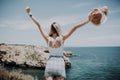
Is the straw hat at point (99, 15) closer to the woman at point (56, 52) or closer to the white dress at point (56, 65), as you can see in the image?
the woman at point (56, 52)

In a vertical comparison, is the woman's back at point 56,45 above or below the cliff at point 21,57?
above

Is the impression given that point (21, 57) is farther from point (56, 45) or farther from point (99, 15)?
point (99, 15)

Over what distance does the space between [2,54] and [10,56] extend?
0.66 meters

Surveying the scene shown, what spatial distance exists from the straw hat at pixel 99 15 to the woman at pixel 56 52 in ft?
0.14

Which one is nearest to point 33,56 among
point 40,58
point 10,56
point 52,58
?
point 40,58

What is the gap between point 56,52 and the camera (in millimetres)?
2186

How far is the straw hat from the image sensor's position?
211 centimetres

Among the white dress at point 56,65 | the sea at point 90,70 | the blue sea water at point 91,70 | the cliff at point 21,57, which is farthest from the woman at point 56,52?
the cliff at point 21,57

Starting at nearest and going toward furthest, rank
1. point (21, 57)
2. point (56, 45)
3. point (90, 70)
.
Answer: point (56, 45) → point (21, 57) → point (90, 70)

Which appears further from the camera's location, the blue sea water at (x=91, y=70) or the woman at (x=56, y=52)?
the blue sea water at (x=91, y=70)

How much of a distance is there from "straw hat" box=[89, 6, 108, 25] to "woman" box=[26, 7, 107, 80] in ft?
0.14

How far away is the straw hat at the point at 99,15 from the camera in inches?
83.2

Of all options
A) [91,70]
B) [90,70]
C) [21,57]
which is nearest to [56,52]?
[21,57]

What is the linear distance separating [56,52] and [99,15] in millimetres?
573
